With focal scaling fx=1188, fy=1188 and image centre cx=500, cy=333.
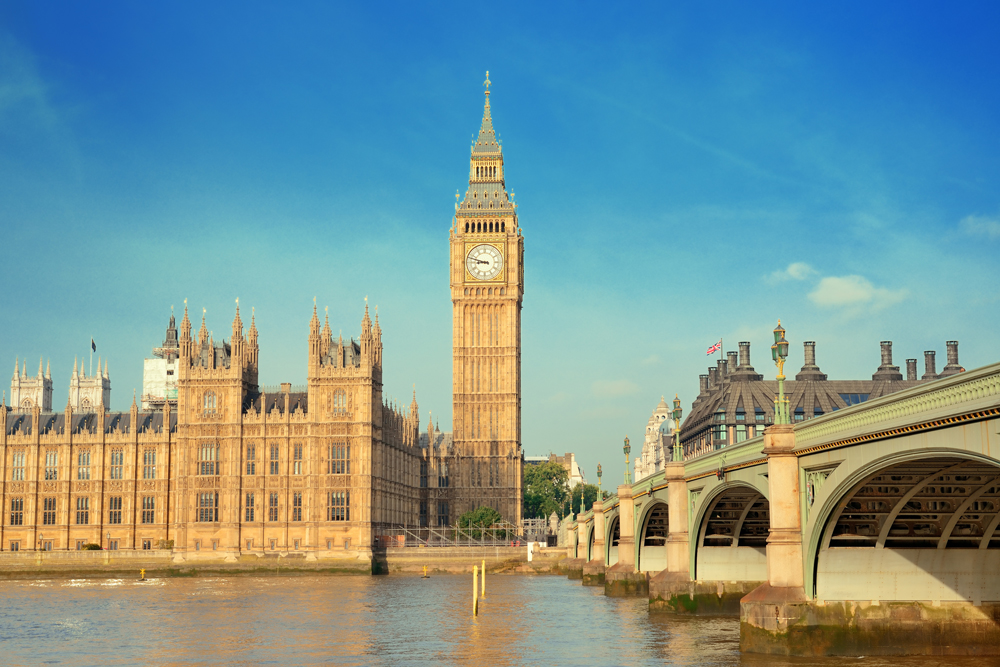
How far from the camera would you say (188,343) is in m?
117

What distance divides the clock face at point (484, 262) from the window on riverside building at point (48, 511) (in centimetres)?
5785

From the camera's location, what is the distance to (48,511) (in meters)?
121

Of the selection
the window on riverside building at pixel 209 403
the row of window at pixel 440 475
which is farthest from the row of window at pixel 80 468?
the row of window at pixel 440 475

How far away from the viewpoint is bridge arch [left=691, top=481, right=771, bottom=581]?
5319 cm

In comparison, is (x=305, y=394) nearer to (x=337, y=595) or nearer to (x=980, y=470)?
(x=337, y=595)

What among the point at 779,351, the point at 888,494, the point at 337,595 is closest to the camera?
the point at 888,494

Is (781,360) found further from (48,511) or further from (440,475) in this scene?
(440,475)

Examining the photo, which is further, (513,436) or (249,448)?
(513,436)

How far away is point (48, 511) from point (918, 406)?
109056mm

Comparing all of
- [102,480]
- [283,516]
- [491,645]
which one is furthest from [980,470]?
[102,480]

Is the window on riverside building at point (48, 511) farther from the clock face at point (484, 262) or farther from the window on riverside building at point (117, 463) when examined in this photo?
the clock face at point (484, 262)

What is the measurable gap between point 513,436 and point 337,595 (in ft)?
233

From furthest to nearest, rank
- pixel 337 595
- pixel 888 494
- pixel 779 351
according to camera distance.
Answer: pixel 337 595
pixel 779 351
pixel 888 494

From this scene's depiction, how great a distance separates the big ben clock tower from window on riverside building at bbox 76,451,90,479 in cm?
4448
